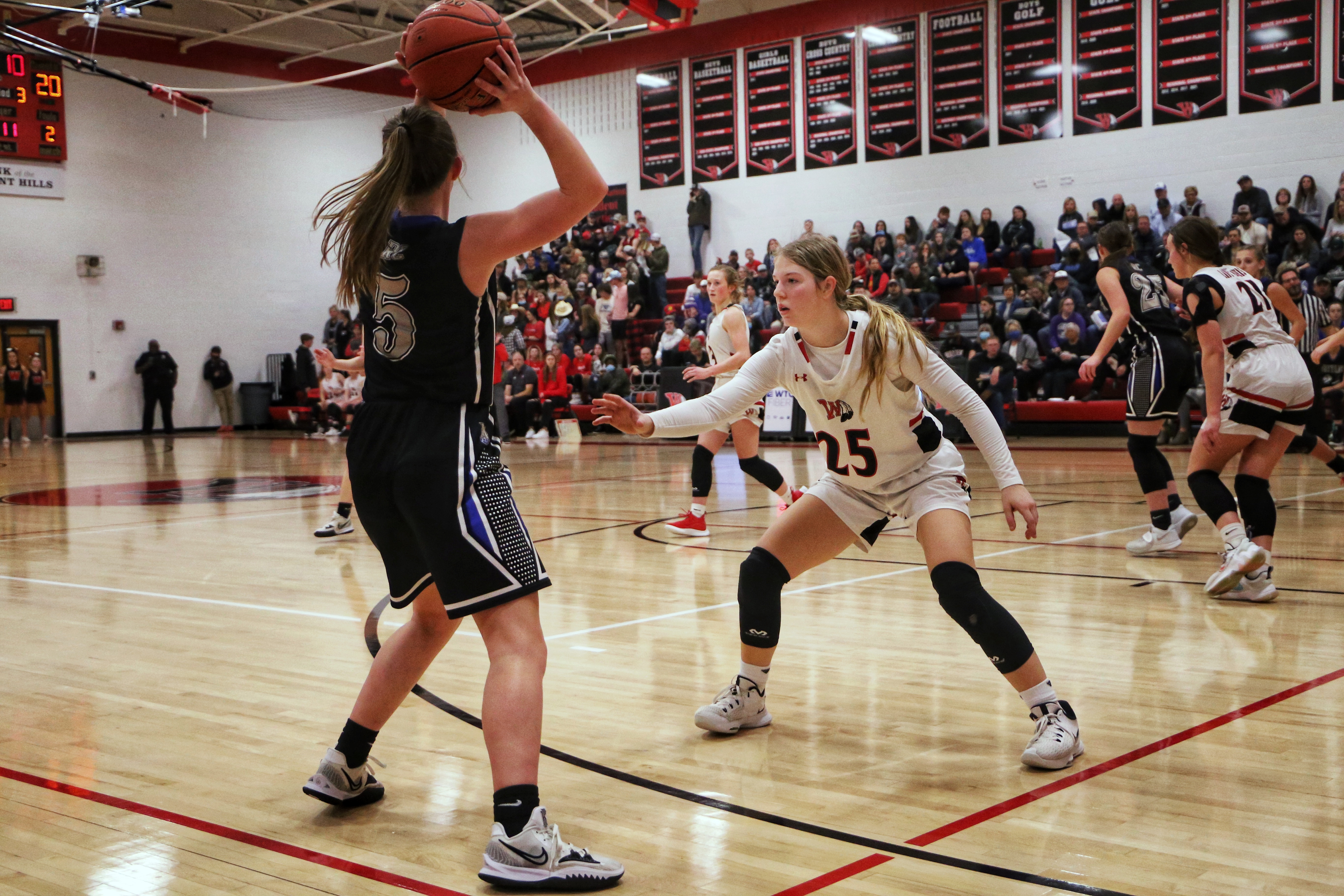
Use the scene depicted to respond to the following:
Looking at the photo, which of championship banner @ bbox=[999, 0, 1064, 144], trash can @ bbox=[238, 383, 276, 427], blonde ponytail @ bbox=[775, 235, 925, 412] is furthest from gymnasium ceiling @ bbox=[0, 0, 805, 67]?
blonde ponytail @ bbox=[775, 235, 925, 412]

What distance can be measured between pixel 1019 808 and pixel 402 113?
6.73 feet

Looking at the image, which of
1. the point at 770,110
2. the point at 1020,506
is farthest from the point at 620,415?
the point at 770,110

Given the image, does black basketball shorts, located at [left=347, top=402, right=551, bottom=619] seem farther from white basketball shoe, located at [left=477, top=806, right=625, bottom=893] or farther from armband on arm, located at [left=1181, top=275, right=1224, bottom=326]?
armband on arm, located at [left=1181, top=275, right=1224, bottom=326]

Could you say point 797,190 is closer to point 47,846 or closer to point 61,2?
point 61,2

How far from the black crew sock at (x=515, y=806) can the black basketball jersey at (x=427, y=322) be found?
2.66 feet

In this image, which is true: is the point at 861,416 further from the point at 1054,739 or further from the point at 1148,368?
the point at 1148,368

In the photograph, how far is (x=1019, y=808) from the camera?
280 cm

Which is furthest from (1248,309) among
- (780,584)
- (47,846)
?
(47,846)

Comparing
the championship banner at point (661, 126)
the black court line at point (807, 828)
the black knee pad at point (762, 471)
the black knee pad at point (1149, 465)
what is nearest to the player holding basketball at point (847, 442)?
the black court line at point (807, 828)

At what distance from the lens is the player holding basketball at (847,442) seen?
3.35m

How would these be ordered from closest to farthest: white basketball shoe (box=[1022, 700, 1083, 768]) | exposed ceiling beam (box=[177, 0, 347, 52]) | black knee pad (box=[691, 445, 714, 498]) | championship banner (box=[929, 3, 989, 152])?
white basketball shoe (box=[1022, 700, 1083, 768])
black knee pad (box=[691, 445, 714, 498])
championship banner (box=[929, 3, 989, 152])
exposed ceiling beam (box=[177, 0, 347, 52])

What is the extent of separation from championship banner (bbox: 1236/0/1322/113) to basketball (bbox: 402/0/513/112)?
16306mm

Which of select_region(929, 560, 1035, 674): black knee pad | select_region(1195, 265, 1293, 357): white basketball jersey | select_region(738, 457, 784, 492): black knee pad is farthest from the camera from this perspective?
select_region(738, 457, 784, 492): black knee pad

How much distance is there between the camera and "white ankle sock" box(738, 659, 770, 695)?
3.53m
